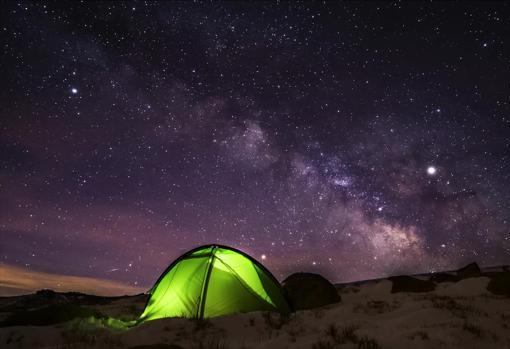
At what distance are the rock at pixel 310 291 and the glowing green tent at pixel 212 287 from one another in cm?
286

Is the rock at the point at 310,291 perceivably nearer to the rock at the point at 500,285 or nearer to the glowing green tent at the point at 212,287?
the glowing green tent at the point at 212,287

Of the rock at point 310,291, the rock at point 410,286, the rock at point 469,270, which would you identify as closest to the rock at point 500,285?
the rock at point 410,286

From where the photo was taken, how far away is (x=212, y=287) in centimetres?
969

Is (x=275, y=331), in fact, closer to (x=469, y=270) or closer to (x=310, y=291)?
(x=310, y=291)

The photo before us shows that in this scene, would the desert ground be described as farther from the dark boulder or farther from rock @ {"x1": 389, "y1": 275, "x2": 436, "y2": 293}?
rock @ {"x1": 389, "y1": 275, "x2": 436, "y2": 293}

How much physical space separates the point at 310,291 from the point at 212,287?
19.1 feet

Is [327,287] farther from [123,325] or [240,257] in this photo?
[123,325]

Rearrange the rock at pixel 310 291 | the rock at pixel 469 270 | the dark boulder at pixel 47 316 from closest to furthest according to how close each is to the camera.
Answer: the dark boulder at pixel 47 316 < the rock at pixel 310 291 < the rock at pixel 469 270

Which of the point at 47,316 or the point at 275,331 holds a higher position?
the point at 47,316

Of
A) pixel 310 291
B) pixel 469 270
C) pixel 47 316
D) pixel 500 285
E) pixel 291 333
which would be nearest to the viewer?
pixel 291 333

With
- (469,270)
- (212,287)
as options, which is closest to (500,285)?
(469,270)

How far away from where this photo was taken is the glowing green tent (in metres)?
9.43

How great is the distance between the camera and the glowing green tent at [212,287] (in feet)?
30.9

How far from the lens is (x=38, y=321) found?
7.92m
